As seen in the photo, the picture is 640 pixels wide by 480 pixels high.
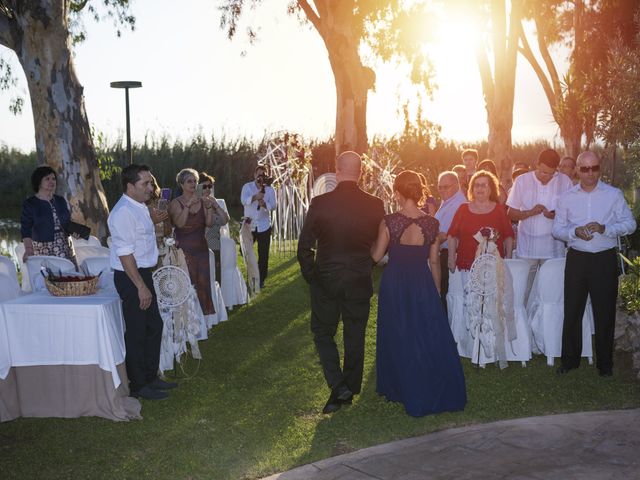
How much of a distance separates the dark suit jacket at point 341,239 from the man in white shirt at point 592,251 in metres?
2.02

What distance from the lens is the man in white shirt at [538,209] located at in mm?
8242

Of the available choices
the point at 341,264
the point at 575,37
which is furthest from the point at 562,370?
the point at 575,37

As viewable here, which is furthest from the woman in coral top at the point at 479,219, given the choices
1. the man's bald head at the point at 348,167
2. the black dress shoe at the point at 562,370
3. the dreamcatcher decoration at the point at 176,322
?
the dreamcatcher decoration at the point at 176,322

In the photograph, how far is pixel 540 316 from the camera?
25.5 ft

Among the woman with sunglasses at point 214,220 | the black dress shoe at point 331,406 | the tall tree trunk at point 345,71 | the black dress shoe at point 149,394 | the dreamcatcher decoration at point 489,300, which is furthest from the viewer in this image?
the tall tree trunk at point 345,71

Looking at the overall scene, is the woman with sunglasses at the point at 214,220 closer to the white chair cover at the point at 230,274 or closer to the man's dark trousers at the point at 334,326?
the white chair cover at the point at 230,274

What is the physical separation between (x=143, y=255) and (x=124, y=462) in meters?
1.65

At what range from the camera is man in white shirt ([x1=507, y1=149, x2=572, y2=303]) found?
8242 millimetres

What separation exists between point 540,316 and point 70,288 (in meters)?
4.32

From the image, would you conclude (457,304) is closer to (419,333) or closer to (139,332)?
(419,333)

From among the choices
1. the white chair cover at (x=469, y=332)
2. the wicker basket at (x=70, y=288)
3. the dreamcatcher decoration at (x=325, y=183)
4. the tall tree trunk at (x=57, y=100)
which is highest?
the tall tree trunk at (x=57, y=100)

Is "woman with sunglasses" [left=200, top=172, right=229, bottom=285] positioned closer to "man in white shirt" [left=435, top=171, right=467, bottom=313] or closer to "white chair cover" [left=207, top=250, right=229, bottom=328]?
"white chair cover" [left=207, top=250, right=229, bottom=328]

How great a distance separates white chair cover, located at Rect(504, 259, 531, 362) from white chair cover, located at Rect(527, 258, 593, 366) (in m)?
0.16

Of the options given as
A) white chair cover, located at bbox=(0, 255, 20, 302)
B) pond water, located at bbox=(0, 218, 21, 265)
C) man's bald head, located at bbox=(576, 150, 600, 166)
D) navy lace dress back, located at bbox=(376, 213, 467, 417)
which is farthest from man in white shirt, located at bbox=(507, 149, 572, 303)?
pond water, located at bbox=(0, 218, 21, 265)
